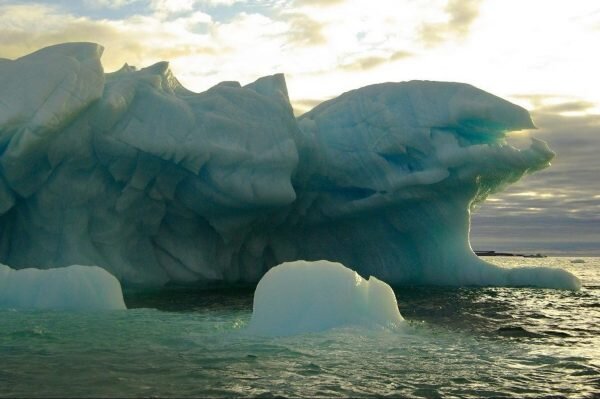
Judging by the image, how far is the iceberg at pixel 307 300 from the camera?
9.12m

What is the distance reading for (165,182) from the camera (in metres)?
18.5

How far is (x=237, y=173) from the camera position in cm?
1788

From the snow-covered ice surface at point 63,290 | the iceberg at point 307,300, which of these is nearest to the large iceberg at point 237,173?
the snow-covered ice surface at point 63,290

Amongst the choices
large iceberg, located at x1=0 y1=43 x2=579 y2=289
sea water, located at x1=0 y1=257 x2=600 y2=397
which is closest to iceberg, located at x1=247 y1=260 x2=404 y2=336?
sea water, located at x1=0 y1=257 x2=600 y2=397

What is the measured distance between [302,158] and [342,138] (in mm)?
1546

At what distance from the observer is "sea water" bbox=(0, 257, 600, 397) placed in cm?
573

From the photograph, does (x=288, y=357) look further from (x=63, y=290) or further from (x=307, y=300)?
(x=63, y=290)

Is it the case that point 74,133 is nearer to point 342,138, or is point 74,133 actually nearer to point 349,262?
point 342,138

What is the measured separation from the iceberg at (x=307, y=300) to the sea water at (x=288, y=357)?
33 cm

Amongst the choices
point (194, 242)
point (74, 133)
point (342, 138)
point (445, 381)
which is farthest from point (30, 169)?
point (445, 381)

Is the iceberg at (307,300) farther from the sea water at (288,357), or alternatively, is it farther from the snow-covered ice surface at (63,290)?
the snow-covered ice surface at (63,290)

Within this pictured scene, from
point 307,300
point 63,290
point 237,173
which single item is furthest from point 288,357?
point 237,173

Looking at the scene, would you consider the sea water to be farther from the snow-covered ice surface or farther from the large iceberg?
the large iceberg

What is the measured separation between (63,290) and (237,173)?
21.7ft
